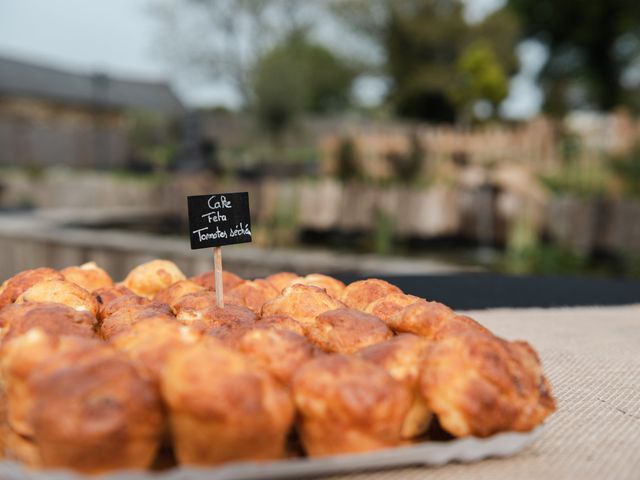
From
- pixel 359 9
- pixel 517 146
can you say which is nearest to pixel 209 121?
pixel 359 9

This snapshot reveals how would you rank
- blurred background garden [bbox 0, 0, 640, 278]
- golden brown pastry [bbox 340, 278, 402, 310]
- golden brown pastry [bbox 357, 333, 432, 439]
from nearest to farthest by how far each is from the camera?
golden brown pastry [bbox 357, 333, 432, 439]
golden brown pastry [bbox 340, 278, 402, 310]
blurred background garden [bbox 0, 0, 640, 278]

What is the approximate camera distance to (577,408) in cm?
147

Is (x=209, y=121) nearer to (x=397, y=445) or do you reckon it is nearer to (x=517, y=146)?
(x=517, y=146)

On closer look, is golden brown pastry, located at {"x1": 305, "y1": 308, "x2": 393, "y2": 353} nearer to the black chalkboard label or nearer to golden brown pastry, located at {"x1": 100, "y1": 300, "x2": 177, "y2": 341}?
golden brown pastry, located at {"x1": 100, "y1": 300, "x2": 177, "y2": 341}

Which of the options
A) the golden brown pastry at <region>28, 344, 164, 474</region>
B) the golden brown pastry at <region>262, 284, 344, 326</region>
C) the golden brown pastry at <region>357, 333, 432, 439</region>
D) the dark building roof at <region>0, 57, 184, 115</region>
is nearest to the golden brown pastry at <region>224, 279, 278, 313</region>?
the golden brown pastry at <region>262, 284, 344, 326</region>

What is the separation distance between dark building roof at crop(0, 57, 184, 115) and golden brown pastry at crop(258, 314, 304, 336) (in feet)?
69.5

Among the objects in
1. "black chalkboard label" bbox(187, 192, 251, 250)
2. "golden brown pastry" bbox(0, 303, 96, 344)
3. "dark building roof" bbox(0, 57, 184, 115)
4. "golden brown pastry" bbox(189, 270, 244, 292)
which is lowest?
"golden brown pastry" bbox(189, 270, 244, 292)

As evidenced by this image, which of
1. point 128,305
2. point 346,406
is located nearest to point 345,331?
point 346,406

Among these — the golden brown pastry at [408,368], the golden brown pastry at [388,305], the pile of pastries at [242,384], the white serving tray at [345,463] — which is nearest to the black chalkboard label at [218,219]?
the pile of pastries at [242,384]

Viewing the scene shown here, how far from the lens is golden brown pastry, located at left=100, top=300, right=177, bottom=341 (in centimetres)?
135

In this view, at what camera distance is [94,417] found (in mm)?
989

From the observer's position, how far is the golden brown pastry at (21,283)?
1.67m

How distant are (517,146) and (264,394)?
10.9 m

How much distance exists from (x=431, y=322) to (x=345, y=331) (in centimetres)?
17
